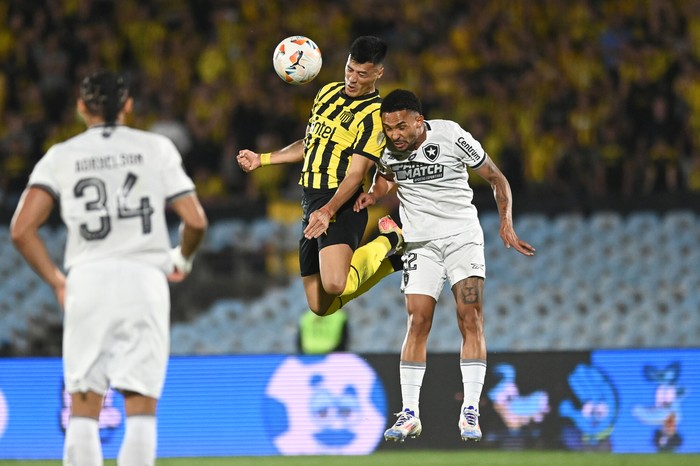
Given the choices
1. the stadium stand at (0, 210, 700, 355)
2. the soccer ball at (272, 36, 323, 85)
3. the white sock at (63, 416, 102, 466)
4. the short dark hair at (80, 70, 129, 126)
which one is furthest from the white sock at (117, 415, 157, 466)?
the stadium stand at (0, 210, 700, 355)

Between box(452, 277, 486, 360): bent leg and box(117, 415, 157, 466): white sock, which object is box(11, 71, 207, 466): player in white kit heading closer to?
box(117, 415, 157, 466): white sock

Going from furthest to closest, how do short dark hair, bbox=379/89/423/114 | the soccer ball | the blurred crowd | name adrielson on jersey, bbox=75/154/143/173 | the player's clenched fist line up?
the blurred crowd < the player's clenched fist < the soccer ball < short dark hair, bbox=379/89/423/114 < name adrielson on jersey, bbox=75/154/143/173

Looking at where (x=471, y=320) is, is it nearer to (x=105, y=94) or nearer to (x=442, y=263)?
(x=442, y=263)

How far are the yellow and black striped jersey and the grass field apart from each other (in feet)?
7.66

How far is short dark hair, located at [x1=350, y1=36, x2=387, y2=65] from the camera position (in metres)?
7.14

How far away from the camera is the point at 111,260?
464 centimetres

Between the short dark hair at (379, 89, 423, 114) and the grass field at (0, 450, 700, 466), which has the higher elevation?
the short dark hair at (379, 89, 423, 114)

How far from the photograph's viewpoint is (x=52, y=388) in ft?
31.0

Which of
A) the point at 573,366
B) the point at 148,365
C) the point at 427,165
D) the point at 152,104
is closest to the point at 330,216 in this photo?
the point at 427,165

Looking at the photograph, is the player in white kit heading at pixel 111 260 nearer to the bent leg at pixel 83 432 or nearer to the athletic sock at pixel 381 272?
the bent leg at pixel 83 432

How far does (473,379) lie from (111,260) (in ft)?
9.60

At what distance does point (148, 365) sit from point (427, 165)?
2961 millimetres

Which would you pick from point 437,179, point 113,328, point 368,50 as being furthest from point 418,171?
point 113,328

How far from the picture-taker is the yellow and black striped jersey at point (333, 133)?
7.40 meters
